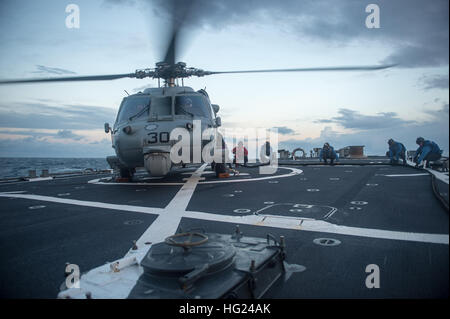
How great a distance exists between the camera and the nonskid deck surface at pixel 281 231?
8.16ft

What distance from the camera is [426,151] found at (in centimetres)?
226

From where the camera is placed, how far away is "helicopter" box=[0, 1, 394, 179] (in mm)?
10070

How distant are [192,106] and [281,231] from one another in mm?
8478

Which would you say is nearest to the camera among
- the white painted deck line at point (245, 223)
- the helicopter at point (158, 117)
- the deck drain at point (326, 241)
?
the deck drain at point (326, 241)

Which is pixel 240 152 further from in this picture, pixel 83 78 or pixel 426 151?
pixel 426 151

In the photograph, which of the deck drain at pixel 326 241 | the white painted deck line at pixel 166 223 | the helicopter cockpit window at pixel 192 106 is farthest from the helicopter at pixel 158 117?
the deck drain at pixel 326 241

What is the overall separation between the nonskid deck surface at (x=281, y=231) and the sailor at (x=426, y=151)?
0.58 feet

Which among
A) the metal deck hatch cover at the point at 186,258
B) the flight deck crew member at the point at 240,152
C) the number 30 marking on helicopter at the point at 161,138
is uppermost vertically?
the number 30 marking on helicopter at the point at 161,138

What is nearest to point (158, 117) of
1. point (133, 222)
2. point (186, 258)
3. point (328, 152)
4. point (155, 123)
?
point (155, 123)

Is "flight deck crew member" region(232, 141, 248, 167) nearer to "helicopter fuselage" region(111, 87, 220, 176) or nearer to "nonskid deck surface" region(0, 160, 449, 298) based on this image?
"helicopter fuselage" region(111, 87, 220, 176)

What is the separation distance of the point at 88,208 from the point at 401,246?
6.60 m

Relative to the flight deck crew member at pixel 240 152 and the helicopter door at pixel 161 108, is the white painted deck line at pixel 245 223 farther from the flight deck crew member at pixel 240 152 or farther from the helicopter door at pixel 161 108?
the flight deck crew member at pixel 240 152
